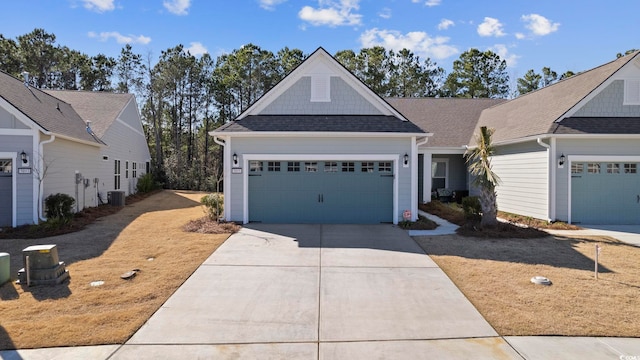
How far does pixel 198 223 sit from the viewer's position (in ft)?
39.0

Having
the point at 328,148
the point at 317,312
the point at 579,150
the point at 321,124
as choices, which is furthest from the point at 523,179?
the point at 317,312

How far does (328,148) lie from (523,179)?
8.14 meters

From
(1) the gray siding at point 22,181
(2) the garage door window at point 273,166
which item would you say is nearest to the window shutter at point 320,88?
(2) the garage door window at point 273,166

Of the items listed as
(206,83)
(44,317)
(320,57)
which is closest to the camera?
(44,317)

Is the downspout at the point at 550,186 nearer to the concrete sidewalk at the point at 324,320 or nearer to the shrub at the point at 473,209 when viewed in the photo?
the shrub at the point at 473,209

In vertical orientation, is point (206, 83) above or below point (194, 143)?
above

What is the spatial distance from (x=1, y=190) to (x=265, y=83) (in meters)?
25.9

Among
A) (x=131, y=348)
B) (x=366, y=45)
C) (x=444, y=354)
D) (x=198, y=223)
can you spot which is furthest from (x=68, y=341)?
(x=366, y=45)

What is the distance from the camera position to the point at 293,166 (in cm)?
1233

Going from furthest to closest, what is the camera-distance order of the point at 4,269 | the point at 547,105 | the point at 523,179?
Result: the point at 547,105
the point at 523,179
the point at 4,269

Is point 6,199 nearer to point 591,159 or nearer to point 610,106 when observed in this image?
point 591,159

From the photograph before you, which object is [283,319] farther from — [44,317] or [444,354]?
[44,317]

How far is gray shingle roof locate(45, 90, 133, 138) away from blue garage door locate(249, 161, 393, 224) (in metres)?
10.8

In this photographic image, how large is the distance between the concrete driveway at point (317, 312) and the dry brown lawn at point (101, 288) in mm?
442
